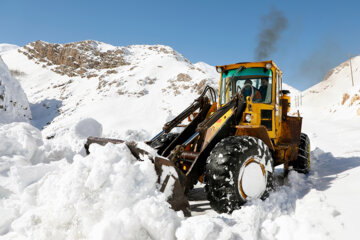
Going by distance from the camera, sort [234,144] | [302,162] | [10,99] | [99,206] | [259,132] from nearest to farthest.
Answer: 1. [99,206]
2. [234,144]
3. [259,132]
4. [302,162]
5. [10,99]

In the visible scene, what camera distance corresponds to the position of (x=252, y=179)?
3.48m

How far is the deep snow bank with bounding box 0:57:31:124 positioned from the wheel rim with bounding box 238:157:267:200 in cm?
1430

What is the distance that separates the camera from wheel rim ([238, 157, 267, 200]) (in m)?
3.33

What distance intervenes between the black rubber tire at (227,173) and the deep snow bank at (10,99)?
1408 centimetres

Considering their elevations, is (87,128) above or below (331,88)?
below

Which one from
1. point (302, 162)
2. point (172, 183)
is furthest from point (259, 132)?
point (302, 162)

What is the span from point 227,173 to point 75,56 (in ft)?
186

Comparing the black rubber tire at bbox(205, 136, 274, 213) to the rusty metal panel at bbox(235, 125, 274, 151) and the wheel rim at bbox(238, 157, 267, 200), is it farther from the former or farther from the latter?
the rusty metal panel at bbox(235, 125, 274, 151)

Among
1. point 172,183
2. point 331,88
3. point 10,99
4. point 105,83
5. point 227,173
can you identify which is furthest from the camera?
point 331,88

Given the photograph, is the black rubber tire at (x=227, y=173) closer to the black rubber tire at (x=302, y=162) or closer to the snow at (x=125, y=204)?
the snow at (x=125, y=204)

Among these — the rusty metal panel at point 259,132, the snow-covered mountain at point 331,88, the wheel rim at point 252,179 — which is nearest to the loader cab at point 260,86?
the rusty metal panel at point 259,132

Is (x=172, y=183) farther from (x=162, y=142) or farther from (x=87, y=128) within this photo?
(x=87, y=128)

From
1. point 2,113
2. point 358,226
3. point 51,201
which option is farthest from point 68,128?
point 2,113

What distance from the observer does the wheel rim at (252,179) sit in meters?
3.33
